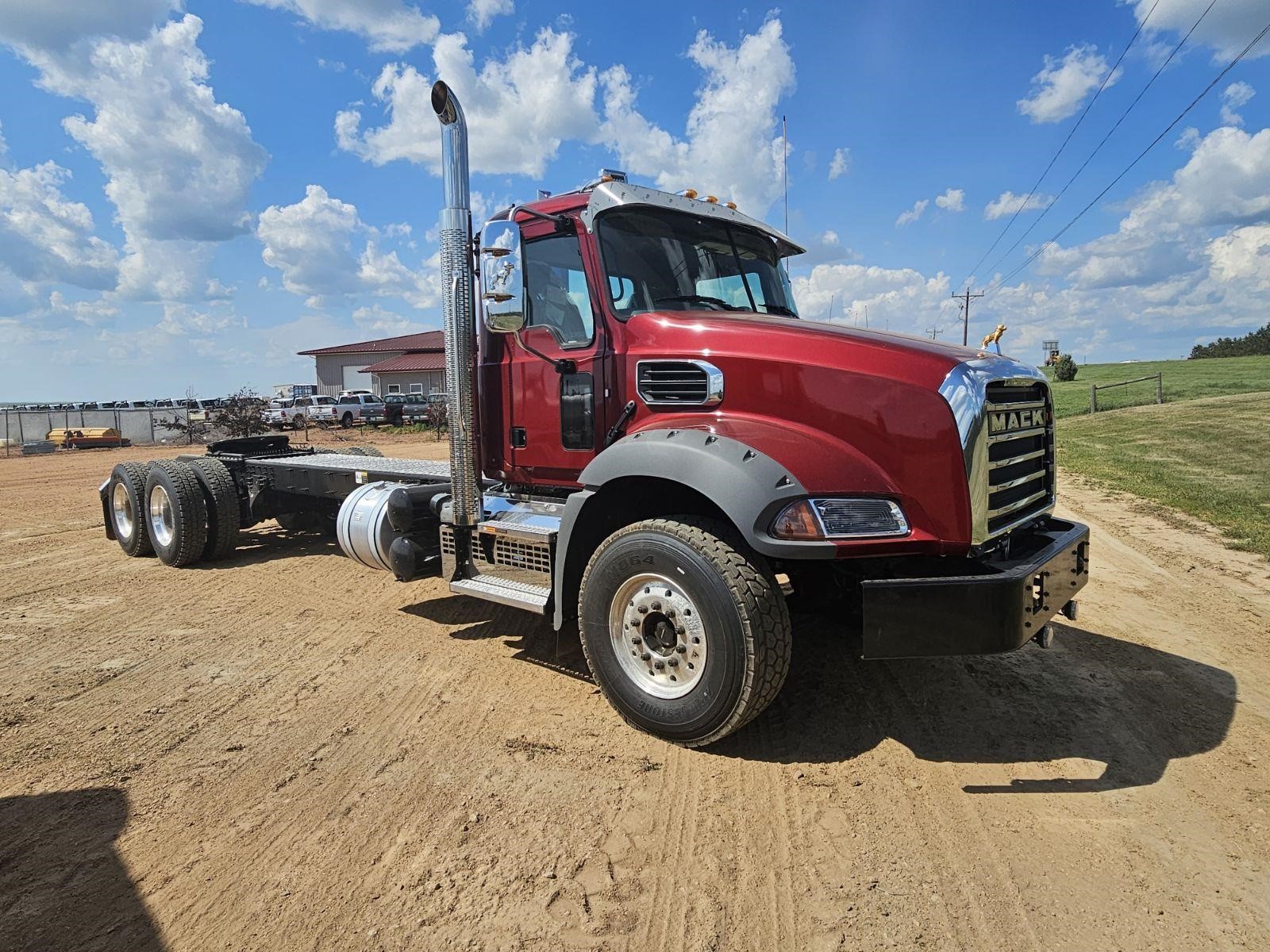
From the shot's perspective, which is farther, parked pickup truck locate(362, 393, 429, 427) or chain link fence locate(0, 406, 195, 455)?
parked pickup truck locate(362, 393, 429, 427)

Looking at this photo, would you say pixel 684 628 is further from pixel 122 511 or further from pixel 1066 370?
pixel 1066 370

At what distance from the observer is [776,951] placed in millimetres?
2379

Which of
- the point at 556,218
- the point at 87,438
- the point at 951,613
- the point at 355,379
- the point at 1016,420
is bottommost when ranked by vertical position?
the point at 951,613

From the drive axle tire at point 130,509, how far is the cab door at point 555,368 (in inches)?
210

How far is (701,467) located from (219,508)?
633cm

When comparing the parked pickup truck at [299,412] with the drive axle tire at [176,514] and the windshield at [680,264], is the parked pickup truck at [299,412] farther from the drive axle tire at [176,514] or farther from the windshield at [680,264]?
the windshield at [680,264]

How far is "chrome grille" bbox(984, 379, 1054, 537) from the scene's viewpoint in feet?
11.2

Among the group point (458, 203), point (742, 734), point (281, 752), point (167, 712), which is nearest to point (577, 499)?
point (742, 734)

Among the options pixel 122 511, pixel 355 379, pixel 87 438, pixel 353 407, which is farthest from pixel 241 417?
pixel 355 379

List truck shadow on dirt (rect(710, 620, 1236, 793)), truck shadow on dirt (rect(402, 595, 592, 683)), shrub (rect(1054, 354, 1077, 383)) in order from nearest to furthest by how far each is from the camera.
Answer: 1. truck shadow on dirt (rect(710, 620, 1236, 793))
2. truck shadow on dirt (rect(402, 595, 592, 683))
3. shrub (rect(1054, 354, 1077, 383))

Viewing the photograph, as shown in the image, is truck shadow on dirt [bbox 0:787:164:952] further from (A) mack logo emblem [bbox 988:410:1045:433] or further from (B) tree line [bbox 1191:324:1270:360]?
(B) tree line [bbox 1191:324:1270:360]

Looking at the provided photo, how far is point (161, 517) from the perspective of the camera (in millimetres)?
7938

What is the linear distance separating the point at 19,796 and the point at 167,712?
2.91 ft

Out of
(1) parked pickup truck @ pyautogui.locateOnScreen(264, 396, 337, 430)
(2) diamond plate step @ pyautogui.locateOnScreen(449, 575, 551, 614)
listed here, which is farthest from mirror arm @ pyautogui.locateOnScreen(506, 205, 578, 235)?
(1) parked pickup truck @ pyautogui.locateOnScreen(264, 396, 337, 430)
